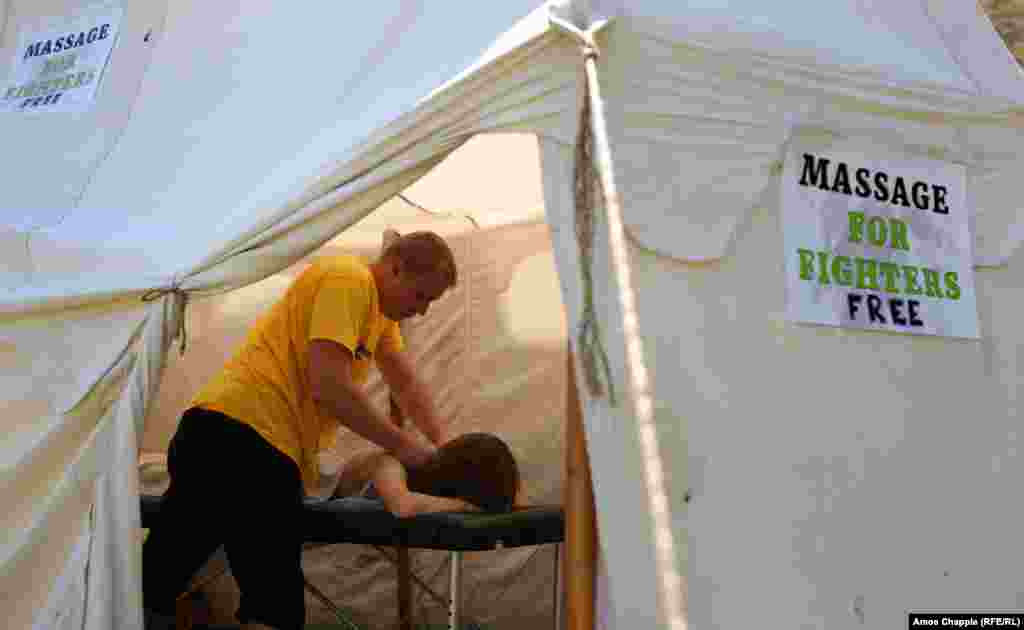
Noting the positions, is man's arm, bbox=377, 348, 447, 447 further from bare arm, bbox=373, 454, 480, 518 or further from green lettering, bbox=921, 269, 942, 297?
green lettering, bbox=921, 269, 942, 297

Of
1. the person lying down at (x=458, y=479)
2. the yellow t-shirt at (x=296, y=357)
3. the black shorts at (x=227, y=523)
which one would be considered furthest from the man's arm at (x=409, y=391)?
the black shorts at (x=227, y=523)

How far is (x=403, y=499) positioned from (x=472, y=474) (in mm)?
251

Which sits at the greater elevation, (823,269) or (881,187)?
(881,187)

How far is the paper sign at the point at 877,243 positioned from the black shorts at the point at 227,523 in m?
1.52

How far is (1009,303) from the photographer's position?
3773 mm

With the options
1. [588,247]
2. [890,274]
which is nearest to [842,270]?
[890,274]

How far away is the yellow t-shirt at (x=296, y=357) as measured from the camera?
12.5 ft

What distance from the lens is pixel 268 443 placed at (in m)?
3.80

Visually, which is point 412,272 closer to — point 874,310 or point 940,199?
point 874,310

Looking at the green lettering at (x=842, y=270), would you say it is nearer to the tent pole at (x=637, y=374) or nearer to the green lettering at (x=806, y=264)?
the green lettering at (x=806, y=264)

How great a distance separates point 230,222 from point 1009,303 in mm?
2103

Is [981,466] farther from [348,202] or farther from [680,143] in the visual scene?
[348,202]

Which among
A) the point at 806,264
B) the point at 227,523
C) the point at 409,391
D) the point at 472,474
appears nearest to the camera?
the point at 806,264

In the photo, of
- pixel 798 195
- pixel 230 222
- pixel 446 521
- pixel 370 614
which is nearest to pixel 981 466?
pixel 798 195
